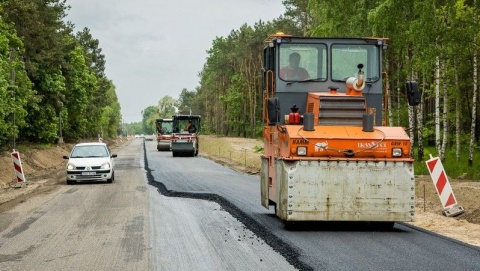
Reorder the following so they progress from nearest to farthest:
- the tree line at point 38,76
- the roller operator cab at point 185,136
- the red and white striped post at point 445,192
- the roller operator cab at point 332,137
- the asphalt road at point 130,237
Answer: the asphalt road at point 130,237 < the roller operator cab at point 332,137 < the red and white striped post at point 445,192 < the tree line at point 38,76 < the roller operator cab at point 185,136

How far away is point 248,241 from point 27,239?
3.64 metres

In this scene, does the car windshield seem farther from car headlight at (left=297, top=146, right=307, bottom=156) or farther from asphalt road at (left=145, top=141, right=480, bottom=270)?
car headlight at (left=297, top=146, right=307, bottom=156)

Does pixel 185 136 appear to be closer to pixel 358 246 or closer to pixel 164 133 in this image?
pixel 164 133

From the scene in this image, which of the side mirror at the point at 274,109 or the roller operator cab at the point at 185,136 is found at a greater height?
the side mirror at the point at 274,109

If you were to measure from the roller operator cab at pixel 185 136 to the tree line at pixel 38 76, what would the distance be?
9.31 meters

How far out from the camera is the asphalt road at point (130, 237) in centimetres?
821

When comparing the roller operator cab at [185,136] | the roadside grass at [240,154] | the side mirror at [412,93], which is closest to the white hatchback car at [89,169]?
the roadside grass at [240,154]

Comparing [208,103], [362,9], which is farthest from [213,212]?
[208,103]

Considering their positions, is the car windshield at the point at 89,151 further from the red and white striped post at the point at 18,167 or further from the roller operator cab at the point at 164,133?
the roller operator cab at the point at 164,133

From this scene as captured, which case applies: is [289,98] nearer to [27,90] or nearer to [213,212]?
[213,212]

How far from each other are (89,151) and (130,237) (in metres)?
15.1

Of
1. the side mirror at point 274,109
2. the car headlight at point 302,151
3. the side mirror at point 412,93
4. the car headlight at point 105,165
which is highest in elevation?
the side mirror at point 412,93

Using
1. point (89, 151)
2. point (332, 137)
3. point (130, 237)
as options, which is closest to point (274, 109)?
point (332, 137)

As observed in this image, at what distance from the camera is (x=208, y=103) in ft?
408
